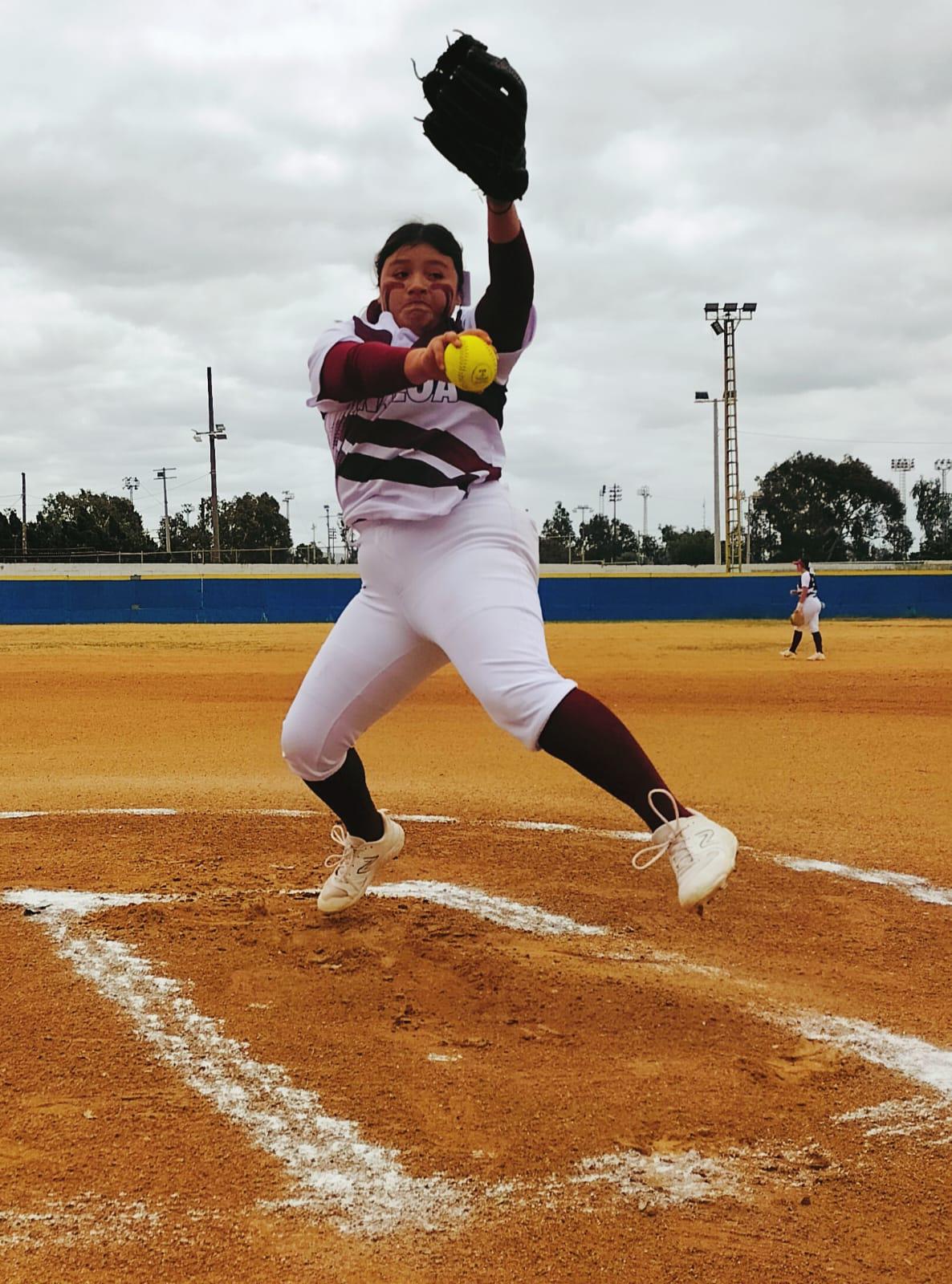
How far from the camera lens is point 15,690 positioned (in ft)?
40.5

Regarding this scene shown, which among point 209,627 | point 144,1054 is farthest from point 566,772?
point 209,627

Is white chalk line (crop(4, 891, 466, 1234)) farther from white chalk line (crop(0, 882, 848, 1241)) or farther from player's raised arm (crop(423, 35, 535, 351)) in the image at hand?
player's raised arm (crop(423, 35, 535, 351))

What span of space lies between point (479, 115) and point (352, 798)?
6.45ft

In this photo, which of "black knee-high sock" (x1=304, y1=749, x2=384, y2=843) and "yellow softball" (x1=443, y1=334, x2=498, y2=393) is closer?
"yellow softball" (x1=443, y1=334, x2=498, y2=393)

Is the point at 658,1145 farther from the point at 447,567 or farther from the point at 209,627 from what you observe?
the point at 209,627

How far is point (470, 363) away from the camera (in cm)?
233

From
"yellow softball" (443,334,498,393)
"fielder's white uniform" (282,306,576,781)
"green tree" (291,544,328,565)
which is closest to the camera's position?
"yellow softball" (443,334,498,393)

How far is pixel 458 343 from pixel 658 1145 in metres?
1.70

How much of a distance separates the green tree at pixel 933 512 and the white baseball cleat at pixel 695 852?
76.7 meters

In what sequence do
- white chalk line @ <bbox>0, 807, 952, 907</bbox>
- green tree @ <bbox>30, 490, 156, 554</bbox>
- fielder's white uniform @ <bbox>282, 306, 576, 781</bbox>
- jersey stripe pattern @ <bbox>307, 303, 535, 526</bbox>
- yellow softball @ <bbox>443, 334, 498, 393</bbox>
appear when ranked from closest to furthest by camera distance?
yellow softball @ <bbox>443, 334, 498, 393</bbox> < fielder's white uniform @ <bbox>282, 306, 576, 781</bbox> < jersey stripe pattern @ <bbox>307, 303, 535, 526</bbox> < white chalk line @ <bbox>0, 807, 952, 907</bbox> < green tree @ <bbox>30, 490, 156, 554</bbox>

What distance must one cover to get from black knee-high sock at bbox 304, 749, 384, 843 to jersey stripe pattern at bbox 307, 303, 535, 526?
841 mm

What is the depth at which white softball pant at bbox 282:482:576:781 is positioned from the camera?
105 inches

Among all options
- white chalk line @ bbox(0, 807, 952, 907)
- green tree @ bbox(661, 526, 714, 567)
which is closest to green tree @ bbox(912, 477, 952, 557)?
green tree @ bbox(661, 526, 714, 567)

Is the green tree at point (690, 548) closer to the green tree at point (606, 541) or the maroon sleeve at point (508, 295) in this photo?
the green tree at point (606, 541)
